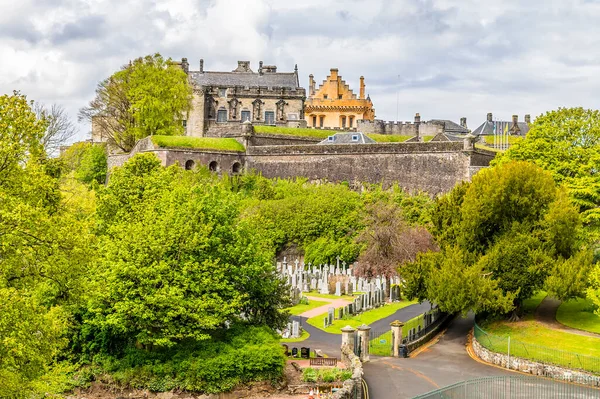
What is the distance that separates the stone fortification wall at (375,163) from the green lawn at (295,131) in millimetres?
3528

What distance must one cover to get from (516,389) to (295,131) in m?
45.5

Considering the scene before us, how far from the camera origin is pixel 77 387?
25.5 meters

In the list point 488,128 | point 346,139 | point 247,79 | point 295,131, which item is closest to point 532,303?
point 346,139

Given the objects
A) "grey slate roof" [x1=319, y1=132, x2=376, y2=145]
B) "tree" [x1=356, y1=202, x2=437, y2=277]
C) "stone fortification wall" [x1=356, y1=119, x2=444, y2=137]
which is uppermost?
"stone fortification wall" [x1=356, y1=119, x2=444, y2=137]

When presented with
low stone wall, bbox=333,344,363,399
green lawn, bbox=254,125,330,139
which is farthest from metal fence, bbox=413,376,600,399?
green lawn, bbox=254,125,330,139

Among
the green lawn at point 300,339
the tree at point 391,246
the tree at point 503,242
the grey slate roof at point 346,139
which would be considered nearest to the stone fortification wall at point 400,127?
the grey slate roof at point 346,139

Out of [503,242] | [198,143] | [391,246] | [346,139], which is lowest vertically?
[391,246]

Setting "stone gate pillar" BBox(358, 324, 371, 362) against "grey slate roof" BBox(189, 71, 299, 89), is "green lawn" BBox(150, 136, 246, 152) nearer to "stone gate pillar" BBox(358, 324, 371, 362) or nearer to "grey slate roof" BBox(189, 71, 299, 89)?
"grey slate roof" BBox(189, 71, 299, 89)

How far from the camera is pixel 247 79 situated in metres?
73.8

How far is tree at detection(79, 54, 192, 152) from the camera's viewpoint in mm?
57281

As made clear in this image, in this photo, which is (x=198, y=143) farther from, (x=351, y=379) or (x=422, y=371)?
(x=351, y=379)

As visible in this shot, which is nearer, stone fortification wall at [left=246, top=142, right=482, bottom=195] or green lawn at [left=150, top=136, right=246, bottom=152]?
stone fortification wall at [left=246, top=142, right=482, bottom=195]

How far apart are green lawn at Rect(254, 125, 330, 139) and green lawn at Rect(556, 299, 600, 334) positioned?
118 feet

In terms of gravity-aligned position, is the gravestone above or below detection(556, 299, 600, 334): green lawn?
below
